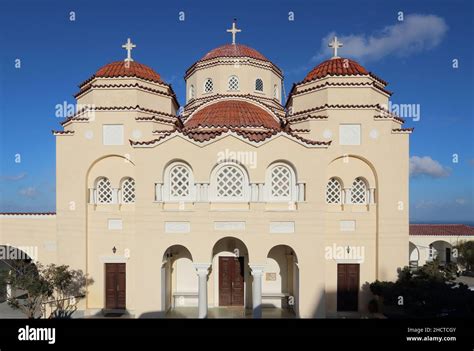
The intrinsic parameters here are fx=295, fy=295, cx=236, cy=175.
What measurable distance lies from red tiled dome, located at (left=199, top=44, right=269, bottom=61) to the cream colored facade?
4941 millimetres

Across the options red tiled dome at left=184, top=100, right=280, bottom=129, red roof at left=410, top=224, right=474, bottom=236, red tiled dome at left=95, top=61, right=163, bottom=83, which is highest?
red tiled dome at left=95, top=61, right=163, bottom=83

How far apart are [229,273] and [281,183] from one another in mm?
4597

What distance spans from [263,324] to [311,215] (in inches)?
317

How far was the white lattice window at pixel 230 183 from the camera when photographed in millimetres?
11055

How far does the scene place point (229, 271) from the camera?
1261 centimetres

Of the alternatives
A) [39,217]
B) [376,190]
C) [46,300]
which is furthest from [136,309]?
[376,190]

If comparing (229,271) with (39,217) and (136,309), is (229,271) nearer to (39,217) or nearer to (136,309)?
(136,309)

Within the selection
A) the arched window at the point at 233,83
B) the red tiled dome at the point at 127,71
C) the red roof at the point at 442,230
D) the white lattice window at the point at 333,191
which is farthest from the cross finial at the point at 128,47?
the red roof at the point at 442,230

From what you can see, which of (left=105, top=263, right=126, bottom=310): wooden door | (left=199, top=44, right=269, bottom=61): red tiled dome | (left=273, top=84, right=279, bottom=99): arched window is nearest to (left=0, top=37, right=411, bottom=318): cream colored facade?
(left=105, top=263, right=126, bottom=310): wooden door

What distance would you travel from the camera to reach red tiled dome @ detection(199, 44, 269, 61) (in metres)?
17.0

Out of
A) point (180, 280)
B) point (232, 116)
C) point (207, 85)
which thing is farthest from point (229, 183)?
point (207, 85)

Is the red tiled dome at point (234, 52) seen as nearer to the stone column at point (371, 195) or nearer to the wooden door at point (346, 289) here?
the stone column at point (371, 195)

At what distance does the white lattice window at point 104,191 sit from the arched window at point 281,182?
672 cm

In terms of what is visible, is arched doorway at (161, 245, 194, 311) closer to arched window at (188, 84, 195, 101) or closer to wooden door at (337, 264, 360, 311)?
wooden door at (337, 264, 360, 311)
